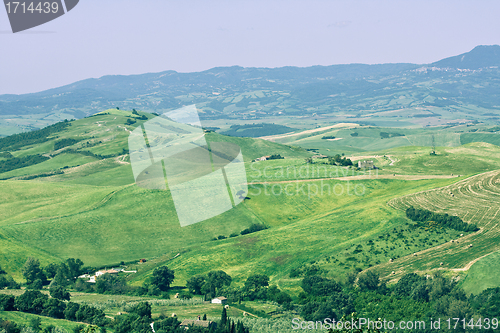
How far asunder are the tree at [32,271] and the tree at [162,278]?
16768 mm

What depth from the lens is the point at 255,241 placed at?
76312 mm

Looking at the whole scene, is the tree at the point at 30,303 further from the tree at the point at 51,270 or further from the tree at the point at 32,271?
the tree at the point at 51,270

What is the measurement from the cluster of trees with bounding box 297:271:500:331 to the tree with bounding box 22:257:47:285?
3823cm

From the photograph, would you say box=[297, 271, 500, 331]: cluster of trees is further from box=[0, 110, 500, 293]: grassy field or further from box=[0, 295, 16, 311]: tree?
box=[0, 295, 16, 311]: tree

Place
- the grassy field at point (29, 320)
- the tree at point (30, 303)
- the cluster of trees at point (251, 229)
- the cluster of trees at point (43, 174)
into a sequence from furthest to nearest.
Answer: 1. the cluster of trees at point (43, 174)
2. the cluster of trees at point (251, 229)
3. the tree at point (30, 303)
4. the grassy field at point (29, 320)

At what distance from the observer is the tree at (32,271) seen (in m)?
63.0

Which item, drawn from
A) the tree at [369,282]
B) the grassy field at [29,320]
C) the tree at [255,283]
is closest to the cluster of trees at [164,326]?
the grassy field at [29,320]

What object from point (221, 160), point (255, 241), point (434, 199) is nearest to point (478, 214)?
point (434, 199)

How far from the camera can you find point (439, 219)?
71500 millimetres

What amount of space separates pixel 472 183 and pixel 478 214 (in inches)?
762

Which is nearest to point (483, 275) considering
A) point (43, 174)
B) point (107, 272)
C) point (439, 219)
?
point (439, 219)

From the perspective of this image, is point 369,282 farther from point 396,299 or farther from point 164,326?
point 164,326

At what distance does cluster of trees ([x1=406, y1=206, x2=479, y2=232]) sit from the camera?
67500 mm

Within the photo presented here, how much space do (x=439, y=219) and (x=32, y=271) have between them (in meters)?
64.0
